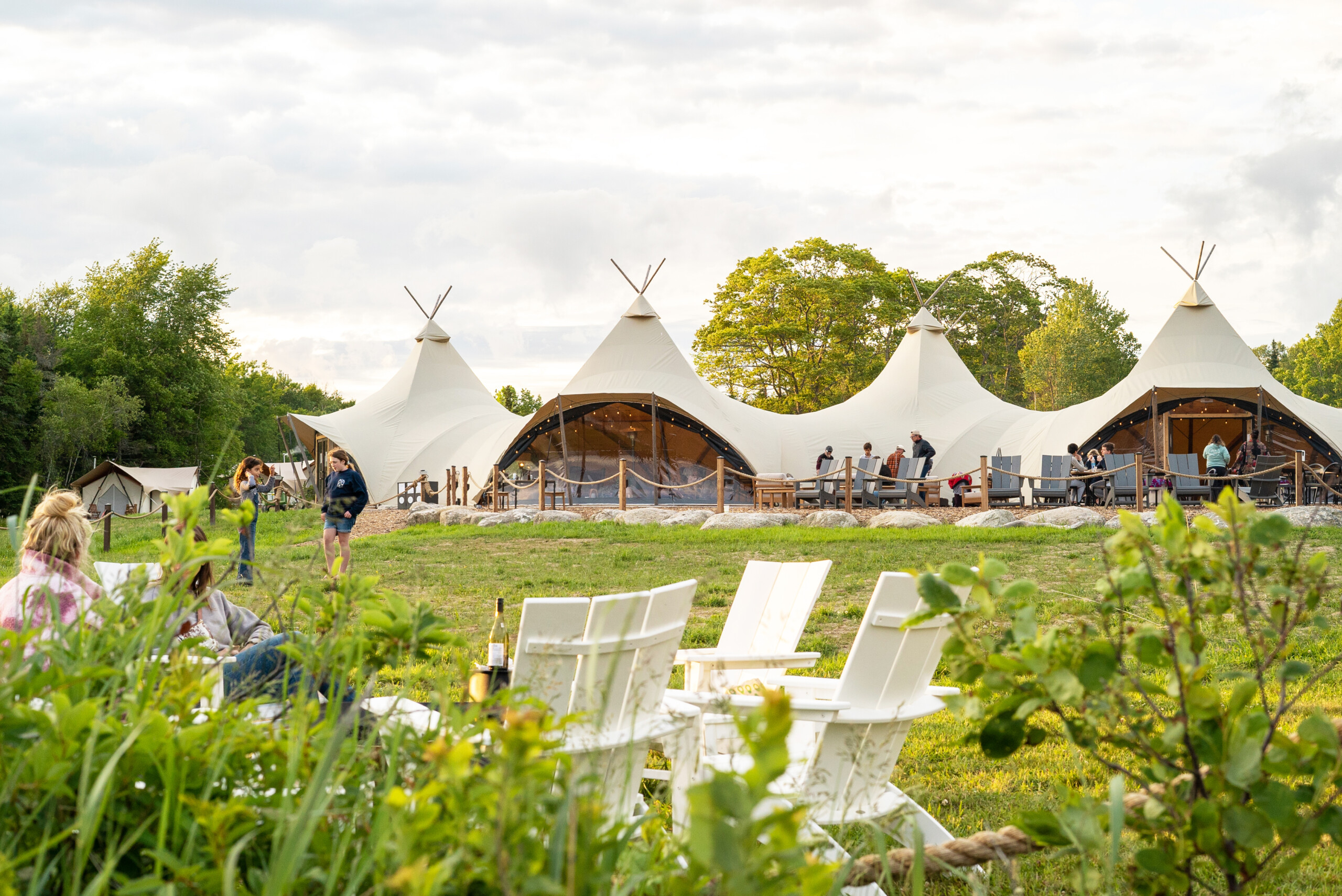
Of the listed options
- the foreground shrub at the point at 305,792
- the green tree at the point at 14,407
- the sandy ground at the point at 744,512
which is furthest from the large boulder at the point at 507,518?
the green tree at the point at 14,407

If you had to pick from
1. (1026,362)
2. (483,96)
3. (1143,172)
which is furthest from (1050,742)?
(1026,362)

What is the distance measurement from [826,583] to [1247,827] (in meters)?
7.64

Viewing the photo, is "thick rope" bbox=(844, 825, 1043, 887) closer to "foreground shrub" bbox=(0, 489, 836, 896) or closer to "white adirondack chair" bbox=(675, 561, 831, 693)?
"foreground shrub" bbox=(0, 489, 836, 896)

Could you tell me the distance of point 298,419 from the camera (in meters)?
25.2

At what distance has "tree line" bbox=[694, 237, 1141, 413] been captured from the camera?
34375 mm

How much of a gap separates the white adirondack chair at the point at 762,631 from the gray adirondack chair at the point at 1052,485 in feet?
45.0

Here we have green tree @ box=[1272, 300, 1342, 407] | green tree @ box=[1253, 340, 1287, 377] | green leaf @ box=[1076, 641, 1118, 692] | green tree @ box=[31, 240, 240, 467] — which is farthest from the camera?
green tree @ box=[1253, 340, 1287, 377]

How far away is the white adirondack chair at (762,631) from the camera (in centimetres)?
395

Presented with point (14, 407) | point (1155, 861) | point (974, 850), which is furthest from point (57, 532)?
point (14, 407)

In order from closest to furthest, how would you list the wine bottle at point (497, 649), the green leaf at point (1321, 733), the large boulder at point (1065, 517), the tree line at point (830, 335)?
the green leaf at point (1321, 733) < the wine bottle at point (497, 649) < the large boulder at point (1065, 517) < the tree line at point (830, 335)

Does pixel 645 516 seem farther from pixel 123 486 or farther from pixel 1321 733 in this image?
pixel 123 486

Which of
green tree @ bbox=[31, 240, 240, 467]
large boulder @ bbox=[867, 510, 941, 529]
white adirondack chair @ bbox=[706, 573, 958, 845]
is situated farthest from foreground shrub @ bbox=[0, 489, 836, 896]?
green tree @ bbox=[31, 240, 240, 467]

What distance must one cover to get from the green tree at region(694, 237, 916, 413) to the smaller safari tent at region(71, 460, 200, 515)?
59.7 ft

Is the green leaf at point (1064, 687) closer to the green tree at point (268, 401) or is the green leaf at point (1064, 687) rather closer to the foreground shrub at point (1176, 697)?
the foreground shrub at point (1176, 697)
